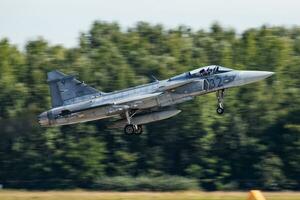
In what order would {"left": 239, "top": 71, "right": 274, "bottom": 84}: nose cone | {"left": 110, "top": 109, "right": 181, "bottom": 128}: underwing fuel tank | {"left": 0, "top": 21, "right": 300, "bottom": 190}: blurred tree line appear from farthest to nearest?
{"left": 0, "top": 21, "right": 300, "bottom": 190}: blurred tree line
{"left": 110, "top": 109, "right": 181, "bottom": 128}: underwing fuel tank
{"left": 239, "top": 71, "right": 274, "bottom": 84}: nose cone

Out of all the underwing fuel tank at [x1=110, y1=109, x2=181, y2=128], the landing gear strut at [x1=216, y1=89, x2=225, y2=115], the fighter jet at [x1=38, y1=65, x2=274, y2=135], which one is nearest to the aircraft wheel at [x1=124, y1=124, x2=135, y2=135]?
the fighter jet at [x1=38, y1=65, x2=274, y2=135]

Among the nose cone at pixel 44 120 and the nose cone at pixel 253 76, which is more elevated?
the nose cone at pixel 253 76

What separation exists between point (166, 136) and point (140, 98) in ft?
78.4

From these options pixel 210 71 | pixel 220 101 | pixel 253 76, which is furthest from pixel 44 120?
pixel 253 76

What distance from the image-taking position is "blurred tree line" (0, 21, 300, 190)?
61.6 meters

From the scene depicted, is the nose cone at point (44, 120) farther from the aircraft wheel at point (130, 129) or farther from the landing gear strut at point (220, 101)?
the landing gear strut at point (220, 101)

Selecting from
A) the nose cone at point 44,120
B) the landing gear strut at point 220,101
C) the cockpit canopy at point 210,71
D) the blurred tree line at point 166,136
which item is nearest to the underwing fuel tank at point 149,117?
the cockpit canopy at point 210,71

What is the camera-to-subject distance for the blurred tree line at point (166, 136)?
61.6 meters

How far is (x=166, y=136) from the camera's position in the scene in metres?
63.9

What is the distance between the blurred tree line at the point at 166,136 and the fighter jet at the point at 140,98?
55.9 ft

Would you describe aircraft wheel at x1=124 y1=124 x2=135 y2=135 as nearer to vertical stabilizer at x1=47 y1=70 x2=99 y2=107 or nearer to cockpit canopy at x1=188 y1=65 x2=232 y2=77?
vertical stabilizer at x1=47 y1=70 x2=99 y2=107

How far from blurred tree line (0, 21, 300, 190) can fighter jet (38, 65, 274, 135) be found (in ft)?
55.9

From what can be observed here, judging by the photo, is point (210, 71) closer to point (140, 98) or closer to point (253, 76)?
point (253, 76)

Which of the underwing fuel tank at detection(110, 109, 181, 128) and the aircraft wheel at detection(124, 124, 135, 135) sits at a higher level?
the underwing fuel tank at detection(110, 109, 181, 128)
